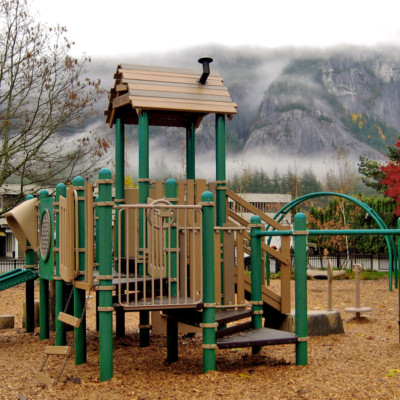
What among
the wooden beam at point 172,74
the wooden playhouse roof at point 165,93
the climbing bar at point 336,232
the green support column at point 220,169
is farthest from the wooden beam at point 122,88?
the climbing bar at point 336,232

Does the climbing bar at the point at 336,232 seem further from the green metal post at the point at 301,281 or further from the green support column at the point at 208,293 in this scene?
the green support column at the point at 208,293

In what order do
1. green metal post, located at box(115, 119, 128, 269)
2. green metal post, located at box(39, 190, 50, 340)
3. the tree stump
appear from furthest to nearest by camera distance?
1. the tree stump
2. green metal post, located at box(39, 190, 50, 340)
3. green metal post, located at box(115, 119, 128, 269)

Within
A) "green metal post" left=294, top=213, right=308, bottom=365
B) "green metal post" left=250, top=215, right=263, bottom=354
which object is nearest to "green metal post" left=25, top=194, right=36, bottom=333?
"green metal post" left=250, top=215, right=263, bottom=354

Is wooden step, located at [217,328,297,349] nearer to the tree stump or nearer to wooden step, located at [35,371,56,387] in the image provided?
wooden step, located at [35,371,56,387]

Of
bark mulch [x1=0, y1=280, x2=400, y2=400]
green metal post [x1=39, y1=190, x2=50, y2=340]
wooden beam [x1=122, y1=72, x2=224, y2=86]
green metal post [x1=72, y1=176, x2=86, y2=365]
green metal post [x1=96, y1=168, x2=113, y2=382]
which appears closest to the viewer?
bark mulch [x1=0, y1=280, x2=400, y2=400]

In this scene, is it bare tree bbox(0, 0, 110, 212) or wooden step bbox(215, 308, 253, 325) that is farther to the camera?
bare tree bbox(0, 0, 110, 212)

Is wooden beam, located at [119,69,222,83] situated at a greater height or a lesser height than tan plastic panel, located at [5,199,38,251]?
greater

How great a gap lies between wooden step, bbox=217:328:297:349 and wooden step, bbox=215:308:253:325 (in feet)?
0.59

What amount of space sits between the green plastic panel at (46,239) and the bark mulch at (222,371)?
3.74ft

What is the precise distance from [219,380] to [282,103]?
165 metres

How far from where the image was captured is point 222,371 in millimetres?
5328

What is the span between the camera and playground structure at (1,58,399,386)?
4.99 m

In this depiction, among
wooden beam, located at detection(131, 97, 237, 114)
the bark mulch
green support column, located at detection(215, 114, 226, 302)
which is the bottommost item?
the bark mulch

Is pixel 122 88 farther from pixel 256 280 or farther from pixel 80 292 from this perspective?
pixel 256 280
